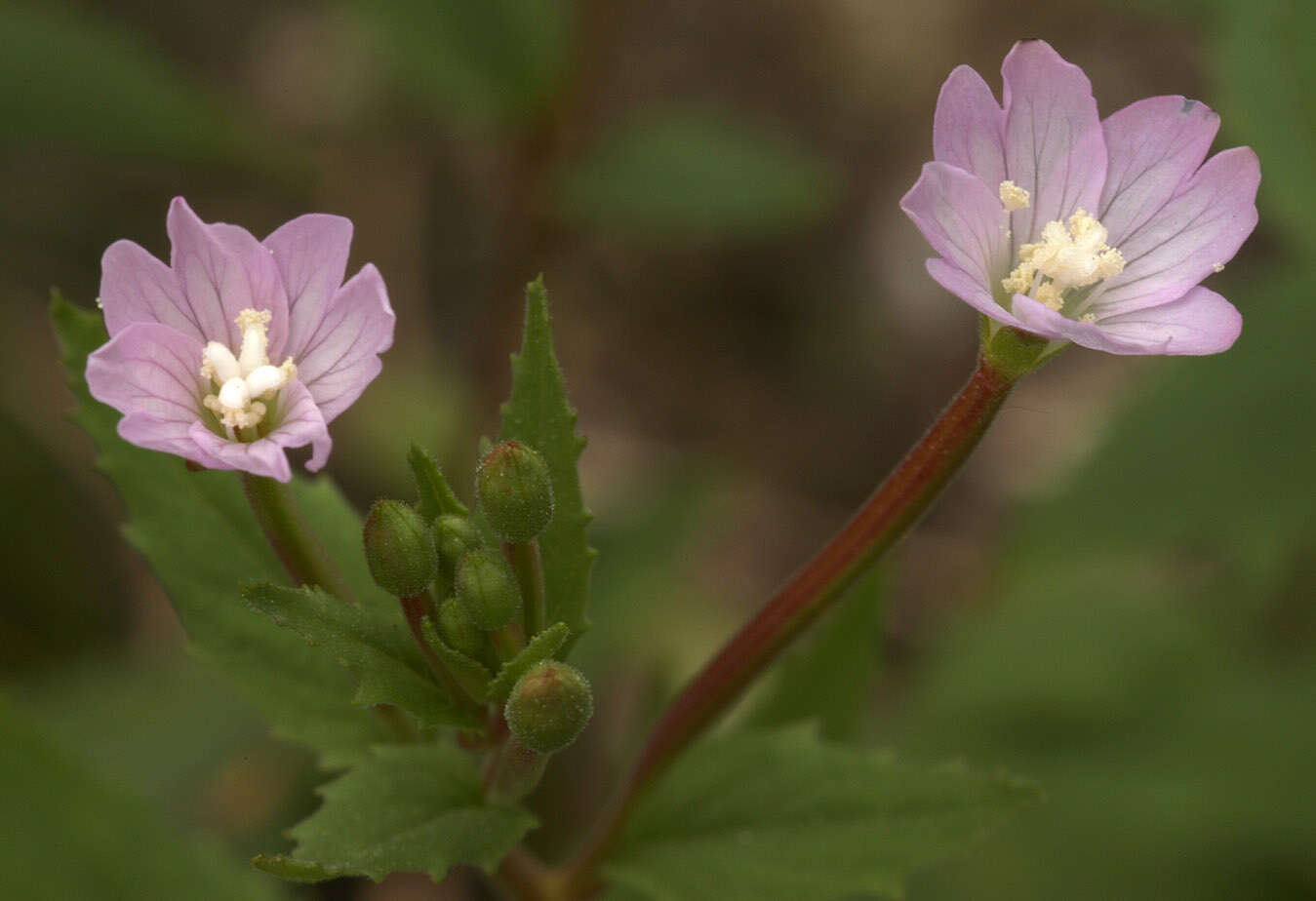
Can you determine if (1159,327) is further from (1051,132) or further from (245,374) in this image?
(245,374)

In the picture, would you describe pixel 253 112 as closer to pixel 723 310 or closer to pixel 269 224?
pixel 269 224

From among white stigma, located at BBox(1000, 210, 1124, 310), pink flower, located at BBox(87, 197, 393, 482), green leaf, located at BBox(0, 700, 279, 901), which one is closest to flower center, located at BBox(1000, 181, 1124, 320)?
white stigma, located at BBox(1000, 210, 1124, 310)

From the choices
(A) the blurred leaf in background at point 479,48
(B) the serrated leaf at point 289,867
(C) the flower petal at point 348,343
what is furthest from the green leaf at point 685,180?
(B) the serrated leaf at point 289,867

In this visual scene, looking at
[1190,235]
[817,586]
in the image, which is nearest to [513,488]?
[817,586]

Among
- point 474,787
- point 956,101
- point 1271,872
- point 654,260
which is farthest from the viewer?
point 654,260

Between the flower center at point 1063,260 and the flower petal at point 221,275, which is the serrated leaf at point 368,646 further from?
the flower center at point 1063,260

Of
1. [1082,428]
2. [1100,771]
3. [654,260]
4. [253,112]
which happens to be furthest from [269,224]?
[1100,771]
